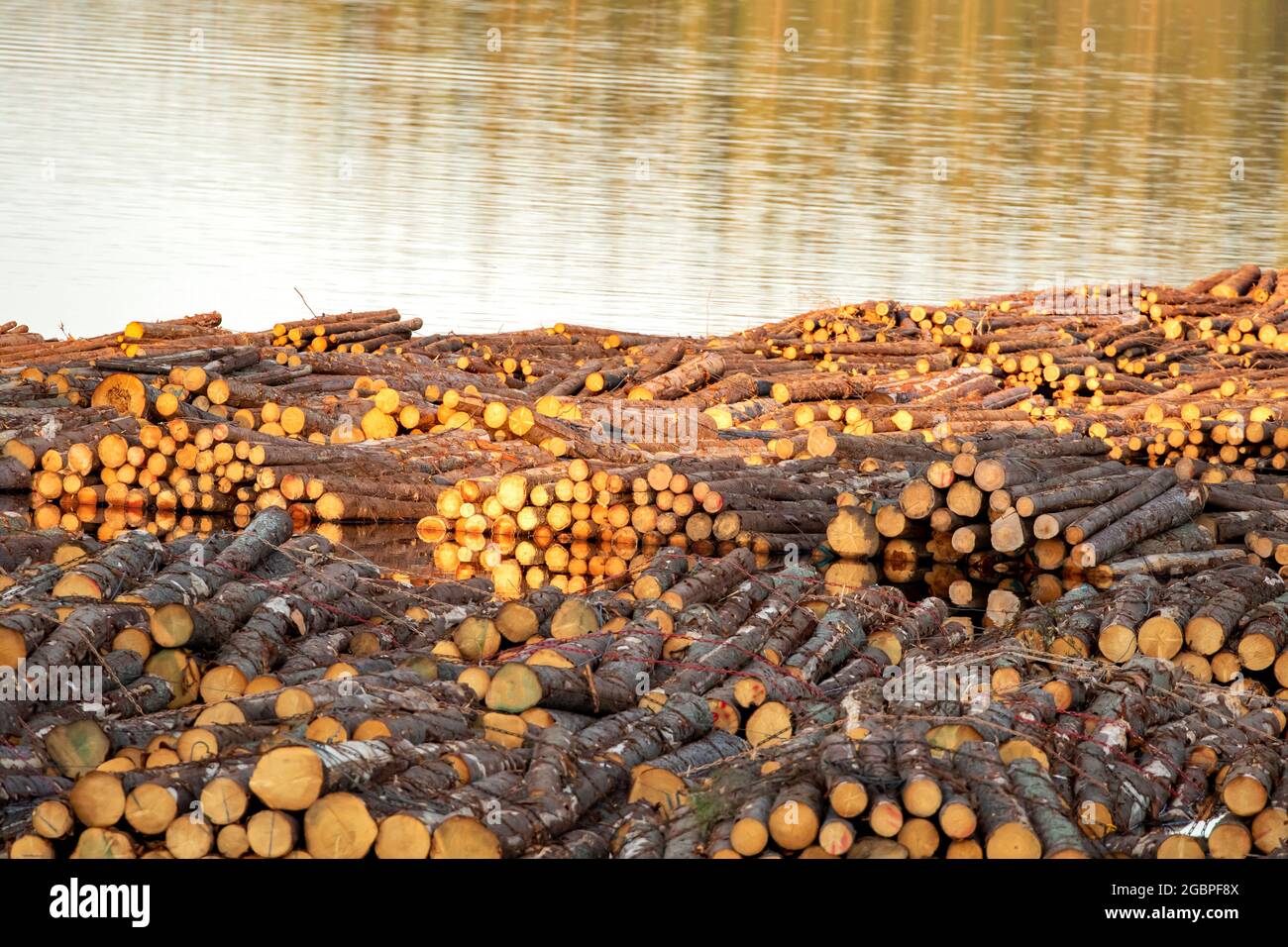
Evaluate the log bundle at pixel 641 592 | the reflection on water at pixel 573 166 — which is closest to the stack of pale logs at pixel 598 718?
the log bundle at pixel 641 592

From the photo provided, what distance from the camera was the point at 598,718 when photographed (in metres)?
6.88

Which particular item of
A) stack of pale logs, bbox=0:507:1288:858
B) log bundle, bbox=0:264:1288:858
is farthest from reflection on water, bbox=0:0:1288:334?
stack of pale logs, bbox=0:507:1288:858

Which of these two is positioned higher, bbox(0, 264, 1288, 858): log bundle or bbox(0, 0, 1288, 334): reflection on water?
bbox(0, 0, 1288, 334): reflection on water

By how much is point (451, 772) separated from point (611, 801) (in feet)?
1.88

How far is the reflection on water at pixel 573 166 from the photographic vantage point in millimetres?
18609

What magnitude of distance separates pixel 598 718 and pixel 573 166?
18403 millimetres

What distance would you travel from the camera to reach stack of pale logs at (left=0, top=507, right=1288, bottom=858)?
5441mm

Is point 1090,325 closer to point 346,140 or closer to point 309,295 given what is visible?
point 309,295

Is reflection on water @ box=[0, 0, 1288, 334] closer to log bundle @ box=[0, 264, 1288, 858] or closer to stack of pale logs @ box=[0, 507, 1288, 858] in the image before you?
log bundle @ box=[0, 264, 1288, 858]

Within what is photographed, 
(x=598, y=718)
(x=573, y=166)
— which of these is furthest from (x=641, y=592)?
(x=573, y=166)

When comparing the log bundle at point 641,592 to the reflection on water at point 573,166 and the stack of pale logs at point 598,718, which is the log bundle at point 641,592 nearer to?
the stack of pale logs at point 598,718

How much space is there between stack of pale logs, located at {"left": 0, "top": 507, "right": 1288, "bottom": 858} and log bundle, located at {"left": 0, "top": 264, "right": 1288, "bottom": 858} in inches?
0.7

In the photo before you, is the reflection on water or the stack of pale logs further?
the reflection on water

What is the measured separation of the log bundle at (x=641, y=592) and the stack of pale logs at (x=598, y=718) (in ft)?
0.06
